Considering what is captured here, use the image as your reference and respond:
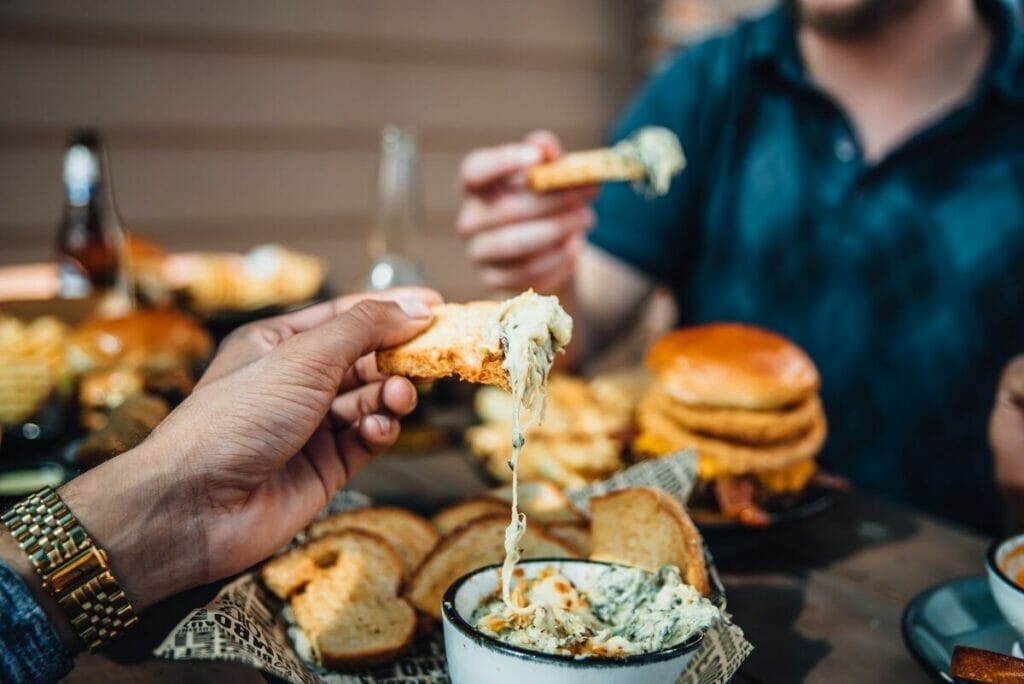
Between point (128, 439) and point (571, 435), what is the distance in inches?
39.4

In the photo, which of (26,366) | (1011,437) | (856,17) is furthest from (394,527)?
(856,17)

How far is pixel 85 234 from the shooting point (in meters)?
2.74

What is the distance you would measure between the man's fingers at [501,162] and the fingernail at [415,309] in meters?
0.79

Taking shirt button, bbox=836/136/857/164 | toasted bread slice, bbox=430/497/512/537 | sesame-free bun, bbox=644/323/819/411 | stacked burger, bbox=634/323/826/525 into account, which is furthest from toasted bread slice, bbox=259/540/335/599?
shirt button, bbox=836/136/857/164

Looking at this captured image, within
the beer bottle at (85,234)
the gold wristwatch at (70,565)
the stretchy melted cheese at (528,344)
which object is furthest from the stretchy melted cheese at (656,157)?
the beer bottle at (85,234)

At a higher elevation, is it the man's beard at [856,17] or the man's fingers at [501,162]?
the man's beard at [856,17]

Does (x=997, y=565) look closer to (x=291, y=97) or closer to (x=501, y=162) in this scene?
(x=501, y=162)

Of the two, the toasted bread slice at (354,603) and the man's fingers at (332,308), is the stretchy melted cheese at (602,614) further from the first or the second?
the man's fingers at (332,308)

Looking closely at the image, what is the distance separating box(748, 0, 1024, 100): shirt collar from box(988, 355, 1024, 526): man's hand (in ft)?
3.75

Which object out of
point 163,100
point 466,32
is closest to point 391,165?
point 163,100

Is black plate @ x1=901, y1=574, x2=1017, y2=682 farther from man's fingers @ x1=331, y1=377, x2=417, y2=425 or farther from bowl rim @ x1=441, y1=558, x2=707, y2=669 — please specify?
man's fingers @ x1=331, y1=377, x2=417, y2=425

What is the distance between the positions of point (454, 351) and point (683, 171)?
1888mm

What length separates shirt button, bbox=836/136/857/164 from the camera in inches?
100.0

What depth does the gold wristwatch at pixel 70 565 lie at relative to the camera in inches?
39.6
